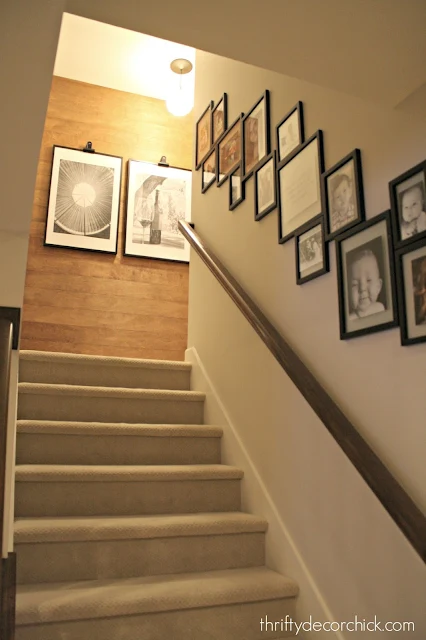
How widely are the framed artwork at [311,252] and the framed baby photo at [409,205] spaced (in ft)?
1.30

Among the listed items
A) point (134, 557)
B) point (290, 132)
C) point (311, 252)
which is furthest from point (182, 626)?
point (290, 132)

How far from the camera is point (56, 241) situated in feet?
14.1

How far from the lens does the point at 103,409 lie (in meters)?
2.77

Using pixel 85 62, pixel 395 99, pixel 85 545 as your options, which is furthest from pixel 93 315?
pixel 395 99

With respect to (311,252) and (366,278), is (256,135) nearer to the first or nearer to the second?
(311,252)

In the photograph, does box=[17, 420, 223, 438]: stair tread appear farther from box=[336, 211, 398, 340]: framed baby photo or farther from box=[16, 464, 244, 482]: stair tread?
box=[336, 211, 398, 340]: framed baby photo

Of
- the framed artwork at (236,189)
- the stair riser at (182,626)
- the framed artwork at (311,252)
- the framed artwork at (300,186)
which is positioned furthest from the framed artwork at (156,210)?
the stair riser at (182,626)

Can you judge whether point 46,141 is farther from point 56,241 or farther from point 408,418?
point 408,418

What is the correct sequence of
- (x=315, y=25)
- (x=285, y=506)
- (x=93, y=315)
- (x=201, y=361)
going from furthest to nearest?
(x=93, y=315) → (x=201, y=361) → (x=285, y=506) → (x=315, y=25)

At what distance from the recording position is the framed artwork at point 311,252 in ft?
6.51

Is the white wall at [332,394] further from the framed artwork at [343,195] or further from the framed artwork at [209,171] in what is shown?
the framed artwork at [209,171]

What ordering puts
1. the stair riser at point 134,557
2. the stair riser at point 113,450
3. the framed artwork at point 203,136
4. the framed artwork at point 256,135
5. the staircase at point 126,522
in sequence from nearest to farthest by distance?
the staircase at point 126,522 → the stair riser at point 134,557 → the stair riser at point 113,450 → the framed artwork at point 256,135 → the framed artwork at point 203,136

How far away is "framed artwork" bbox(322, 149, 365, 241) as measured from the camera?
5.86 feet

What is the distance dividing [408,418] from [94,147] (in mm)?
3908
